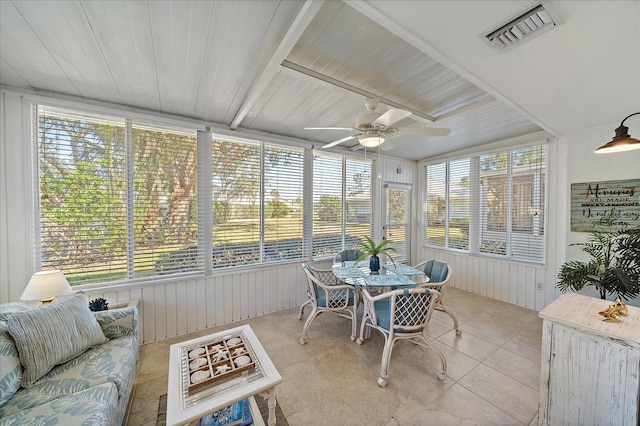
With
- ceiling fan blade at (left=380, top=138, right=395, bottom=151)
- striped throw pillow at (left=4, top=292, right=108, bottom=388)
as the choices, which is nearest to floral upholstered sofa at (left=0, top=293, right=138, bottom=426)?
striped throw pillow at (left=4, top=292, right=108, bottom=388)

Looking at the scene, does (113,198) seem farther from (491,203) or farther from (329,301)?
(491,203)

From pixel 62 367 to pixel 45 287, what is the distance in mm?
715

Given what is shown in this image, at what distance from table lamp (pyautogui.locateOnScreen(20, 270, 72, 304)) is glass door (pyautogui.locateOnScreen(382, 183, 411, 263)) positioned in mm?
4444

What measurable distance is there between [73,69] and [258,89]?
1.47 meters

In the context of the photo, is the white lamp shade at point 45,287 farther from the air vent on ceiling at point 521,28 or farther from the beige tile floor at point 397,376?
the air vent on ceiling at point 521,28

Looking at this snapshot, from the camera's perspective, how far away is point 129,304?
2398 mm

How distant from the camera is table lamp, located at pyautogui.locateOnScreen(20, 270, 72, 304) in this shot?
5.88 feet

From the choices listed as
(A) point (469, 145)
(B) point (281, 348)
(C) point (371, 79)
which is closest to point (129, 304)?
(B) point (281, 348)

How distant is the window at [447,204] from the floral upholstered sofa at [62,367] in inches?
197

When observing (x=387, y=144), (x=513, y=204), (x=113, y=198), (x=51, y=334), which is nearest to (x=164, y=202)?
(x=113, y=198)

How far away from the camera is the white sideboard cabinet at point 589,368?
1227mm

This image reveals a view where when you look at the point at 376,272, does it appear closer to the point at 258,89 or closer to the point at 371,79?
the point at 371,79

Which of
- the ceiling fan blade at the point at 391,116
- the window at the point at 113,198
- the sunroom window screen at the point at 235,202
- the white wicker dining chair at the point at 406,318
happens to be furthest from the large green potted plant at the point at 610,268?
the window at the point at 113,198

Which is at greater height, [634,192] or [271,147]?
[271,147]
